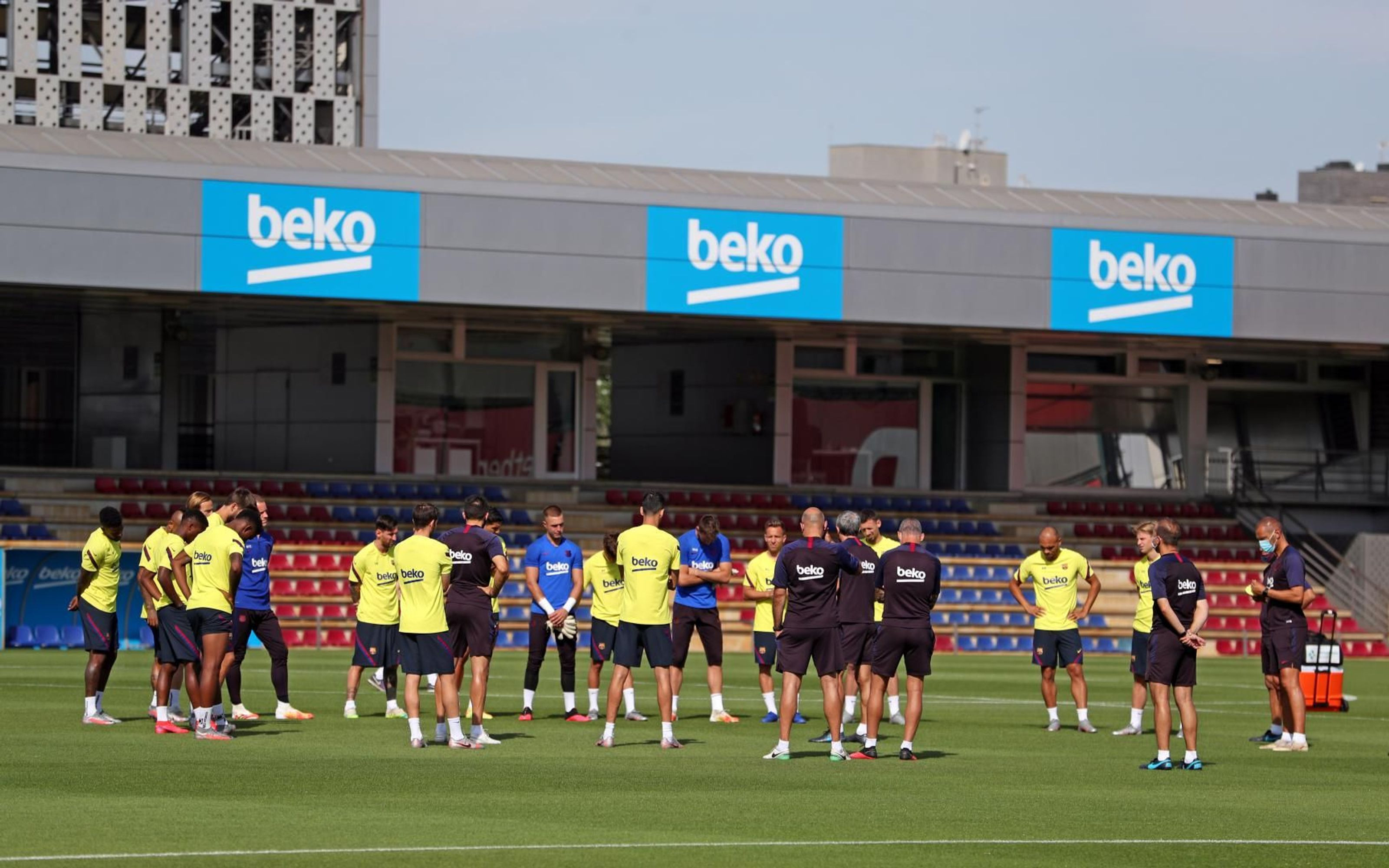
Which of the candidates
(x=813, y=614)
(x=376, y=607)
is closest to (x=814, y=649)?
→ (x=813, y=614)

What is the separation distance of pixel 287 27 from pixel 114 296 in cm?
5049

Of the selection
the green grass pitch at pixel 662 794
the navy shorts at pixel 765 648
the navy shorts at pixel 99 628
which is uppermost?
the navy shorts at pixel 99 628

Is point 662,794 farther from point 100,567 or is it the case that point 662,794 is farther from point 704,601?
point 100,567

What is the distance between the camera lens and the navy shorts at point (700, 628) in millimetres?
18875

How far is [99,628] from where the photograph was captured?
17234mm

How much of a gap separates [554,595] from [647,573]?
9.45ft

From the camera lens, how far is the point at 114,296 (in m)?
32.6

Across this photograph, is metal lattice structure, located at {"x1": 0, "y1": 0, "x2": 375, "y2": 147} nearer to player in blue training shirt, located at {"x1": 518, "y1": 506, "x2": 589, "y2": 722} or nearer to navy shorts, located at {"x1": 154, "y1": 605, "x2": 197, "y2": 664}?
player in blue training shirt, located at {"x1": 518, "y1": 506, "x2": 589, "y2": 722}

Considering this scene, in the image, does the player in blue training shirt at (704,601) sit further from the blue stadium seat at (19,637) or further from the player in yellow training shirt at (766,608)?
the blue stadium seat at (19,637)

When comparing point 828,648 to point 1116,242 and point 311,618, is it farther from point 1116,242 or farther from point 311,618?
point 1116,242

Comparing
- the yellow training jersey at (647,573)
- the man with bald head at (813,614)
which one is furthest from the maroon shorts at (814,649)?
the yellow training jersey at (647,573)

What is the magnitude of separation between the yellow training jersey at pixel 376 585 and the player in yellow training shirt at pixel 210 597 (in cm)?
161

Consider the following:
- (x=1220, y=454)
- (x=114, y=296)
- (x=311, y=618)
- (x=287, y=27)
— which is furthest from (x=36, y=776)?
(x=287, y=27)

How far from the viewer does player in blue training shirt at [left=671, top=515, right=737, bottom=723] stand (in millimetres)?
18188
